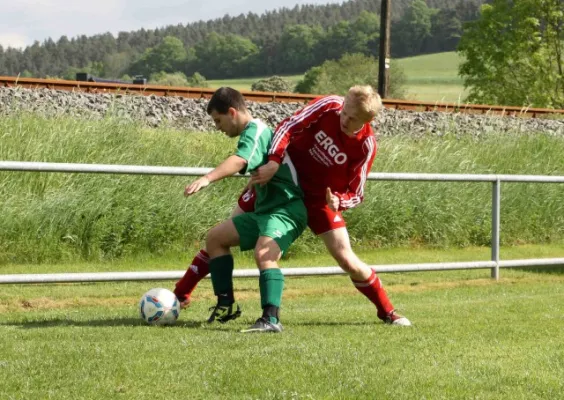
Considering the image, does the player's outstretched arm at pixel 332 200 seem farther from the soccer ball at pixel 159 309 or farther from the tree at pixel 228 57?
the tree at pixel 228 57

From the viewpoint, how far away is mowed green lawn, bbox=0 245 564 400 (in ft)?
17.4

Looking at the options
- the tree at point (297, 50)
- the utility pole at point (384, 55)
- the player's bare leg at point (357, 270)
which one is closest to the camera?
the player's bare leg at point (357, 270)

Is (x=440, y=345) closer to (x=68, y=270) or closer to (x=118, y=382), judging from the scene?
(x=118, y=382)

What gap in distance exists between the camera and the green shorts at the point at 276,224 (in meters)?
7.30

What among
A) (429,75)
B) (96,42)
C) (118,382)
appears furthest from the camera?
(96,42)

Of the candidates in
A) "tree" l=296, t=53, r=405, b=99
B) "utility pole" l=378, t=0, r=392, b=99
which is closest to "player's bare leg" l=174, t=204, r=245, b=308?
"utility pole" l=378, t=0, r=392, b=99

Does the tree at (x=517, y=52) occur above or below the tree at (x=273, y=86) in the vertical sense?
above

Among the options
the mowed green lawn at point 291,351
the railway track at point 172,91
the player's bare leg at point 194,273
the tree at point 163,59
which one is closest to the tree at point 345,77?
the tree at point 163,59

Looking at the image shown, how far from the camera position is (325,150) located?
7.42m

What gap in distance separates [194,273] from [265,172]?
1.34 metres

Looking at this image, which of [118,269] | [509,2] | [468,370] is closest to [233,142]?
[118,269]

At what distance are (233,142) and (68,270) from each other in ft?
25.1

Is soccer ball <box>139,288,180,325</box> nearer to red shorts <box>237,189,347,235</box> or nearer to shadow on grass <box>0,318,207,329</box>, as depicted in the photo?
shadow on grass <box>0,318,207,329</box>

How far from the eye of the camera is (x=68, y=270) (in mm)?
12016
